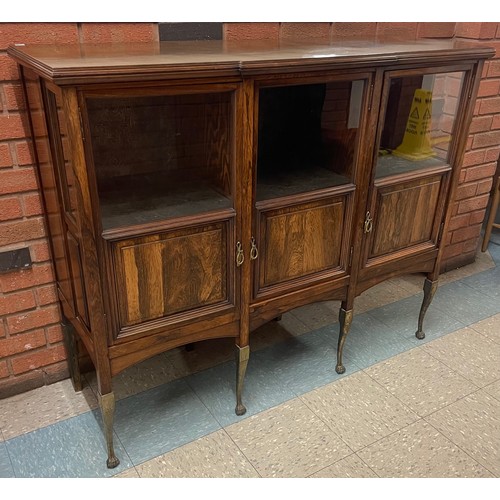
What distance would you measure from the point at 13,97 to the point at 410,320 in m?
1.96

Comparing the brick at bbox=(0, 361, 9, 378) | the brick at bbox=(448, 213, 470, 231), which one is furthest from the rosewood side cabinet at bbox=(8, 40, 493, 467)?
the brick at bbox=(448, 213, 470, 231)

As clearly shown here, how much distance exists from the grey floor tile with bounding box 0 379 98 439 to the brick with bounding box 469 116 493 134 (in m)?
2.17

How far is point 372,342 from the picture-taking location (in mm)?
2293

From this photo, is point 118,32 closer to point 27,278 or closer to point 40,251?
point 40,251

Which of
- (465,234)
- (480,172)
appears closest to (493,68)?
(480,172)

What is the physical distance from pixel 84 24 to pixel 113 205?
1.92ft

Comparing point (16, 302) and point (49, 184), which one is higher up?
point (49, 184)

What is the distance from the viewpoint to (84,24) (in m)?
1.56

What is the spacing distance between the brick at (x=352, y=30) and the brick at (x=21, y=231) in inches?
52.9

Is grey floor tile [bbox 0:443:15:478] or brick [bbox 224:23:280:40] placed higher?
brick [bbox 224:23:280:40]

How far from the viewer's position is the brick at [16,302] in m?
1.76

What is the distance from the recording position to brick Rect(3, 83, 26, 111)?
1514mm

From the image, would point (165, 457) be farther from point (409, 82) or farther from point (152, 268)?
point (409, 82)

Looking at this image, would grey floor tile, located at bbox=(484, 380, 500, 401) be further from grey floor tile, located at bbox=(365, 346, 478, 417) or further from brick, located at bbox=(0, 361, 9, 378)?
brick, located at bbox=(0, 361, 9, 378)
